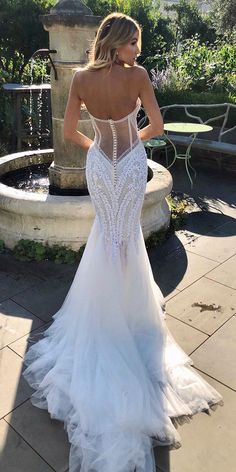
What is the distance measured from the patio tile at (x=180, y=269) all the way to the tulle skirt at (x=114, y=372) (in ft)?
3.16

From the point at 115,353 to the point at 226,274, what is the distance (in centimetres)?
183

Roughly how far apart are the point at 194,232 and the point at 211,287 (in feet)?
4.07

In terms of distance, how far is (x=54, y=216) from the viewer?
3979mm

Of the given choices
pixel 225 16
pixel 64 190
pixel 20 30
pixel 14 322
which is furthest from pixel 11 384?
pixel 225 16

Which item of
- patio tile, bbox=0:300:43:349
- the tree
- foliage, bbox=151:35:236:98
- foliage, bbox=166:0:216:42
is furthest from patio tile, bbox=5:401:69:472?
foliage, bbox=166:0:216:42

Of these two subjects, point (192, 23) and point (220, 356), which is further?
point (192, 23)

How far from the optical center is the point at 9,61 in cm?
953

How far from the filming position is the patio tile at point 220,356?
2701 mm

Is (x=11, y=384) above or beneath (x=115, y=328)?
beneath

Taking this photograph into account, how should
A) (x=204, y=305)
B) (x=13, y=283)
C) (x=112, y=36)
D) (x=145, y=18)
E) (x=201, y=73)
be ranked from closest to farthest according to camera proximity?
(x=112, y=36), (x=204, y=305), (x=13, y=283), (x=201, y=73), (x=145, y=18)

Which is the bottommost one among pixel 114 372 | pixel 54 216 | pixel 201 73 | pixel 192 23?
pixel 114 372

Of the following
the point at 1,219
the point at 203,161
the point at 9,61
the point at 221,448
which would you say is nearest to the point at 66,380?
the point at 221,448

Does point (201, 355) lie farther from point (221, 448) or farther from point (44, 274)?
point (44, 274)

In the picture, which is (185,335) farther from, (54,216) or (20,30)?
(20,30)
